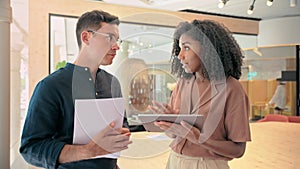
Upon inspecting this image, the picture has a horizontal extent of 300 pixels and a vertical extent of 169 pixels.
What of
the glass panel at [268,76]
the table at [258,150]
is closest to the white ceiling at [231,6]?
the glass panel at [268,76]

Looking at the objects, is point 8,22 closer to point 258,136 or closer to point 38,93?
point 38,93

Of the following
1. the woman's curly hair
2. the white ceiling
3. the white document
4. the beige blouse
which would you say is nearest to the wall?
the white ceiling

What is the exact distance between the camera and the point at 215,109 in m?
1.19

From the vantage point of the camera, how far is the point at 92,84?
101 centimetres

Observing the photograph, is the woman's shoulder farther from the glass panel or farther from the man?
the glass panel

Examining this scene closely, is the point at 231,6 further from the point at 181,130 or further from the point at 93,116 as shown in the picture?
the point at 93,116

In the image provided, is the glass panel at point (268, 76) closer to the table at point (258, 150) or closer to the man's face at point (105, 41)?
the table at point (258, 150)

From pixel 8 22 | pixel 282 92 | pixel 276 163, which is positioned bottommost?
pixel 276 163

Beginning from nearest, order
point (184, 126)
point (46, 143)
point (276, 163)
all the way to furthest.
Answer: point (46, 143) < point (184, 126) < point (276, 163)

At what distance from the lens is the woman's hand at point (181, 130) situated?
1.07 m

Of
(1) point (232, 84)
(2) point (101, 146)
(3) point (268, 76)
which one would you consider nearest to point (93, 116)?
(2) point (101, 146)

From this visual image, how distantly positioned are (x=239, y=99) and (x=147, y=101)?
1.21 feet

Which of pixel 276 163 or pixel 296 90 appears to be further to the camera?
pixel 296 90

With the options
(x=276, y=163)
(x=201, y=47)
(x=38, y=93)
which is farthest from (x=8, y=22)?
(x=276, y=163)
